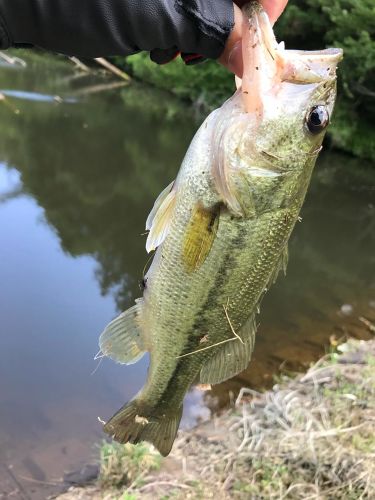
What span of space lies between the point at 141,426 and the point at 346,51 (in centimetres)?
1476

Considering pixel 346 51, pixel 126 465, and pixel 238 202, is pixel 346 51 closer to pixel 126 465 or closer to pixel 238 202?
Result: pixel 126 465

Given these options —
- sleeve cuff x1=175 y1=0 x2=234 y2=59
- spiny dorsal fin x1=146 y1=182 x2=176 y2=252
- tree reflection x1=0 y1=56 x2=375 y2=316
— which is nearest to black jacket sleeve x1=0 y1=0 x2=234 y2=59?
sleeve cuff x1=175 y1=0 x2=234 y2=59

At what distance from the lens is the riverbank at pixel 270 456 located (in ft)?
11.4

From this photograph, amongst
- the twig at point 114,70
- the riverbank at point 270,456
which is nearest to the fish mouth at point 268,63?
the riverbank at point 270,456

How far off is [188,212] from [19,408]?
11.5 ft

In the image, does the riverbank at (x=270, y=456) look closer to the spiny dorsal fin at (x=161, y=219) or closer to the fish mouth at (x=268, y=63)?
the spiny dorsal fin at (x=161, y=219)

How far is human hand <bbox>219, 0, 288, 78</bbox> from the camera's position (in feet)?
5.53

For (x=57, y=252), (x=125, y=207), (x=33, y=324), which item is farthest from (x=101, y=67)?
(x=33, y=324)

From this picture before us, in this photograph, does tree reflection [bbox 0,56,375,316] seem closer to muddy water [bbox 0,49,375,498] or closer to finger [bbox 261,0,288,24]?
muddy water [bbox 0,49,375,498]

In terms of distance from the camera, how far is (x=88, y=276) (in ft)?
22.3

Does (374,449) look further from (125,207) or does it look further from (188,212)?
(125,207)

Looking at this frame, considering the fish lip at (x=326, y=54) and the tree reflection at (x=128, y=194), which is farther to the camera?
the tree reflection at (x=128, y=194)

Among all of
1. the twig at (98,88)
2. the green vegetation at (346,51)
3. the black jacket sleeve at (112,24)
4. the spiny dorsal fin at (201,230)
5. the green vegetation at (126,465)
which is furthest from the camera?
the twig at (98,88)

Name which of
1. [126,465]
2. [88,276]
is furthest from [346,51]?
[126,465]
